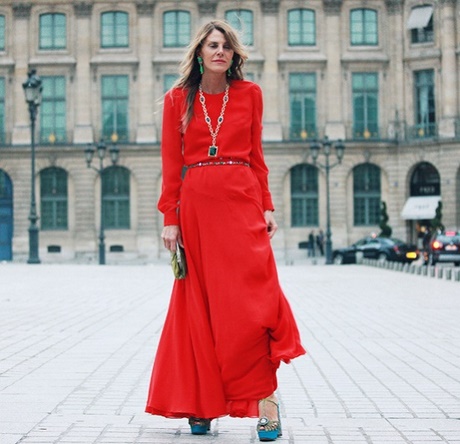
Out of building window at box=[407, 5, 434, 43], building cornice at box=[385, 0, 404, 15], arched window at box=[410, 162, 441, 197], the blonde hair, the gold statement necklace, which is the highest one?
building cornice at box=[385, 0, 404, 15]

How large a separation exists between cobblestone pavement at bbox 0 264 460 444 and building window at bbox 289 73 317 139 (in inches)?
1487

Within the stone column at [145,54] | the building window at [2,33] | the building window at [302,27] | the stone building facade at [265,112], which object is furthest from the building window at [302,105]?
the building window at [2,33]

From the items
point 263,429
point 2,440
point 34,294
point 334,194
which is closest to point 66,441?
point 2,440

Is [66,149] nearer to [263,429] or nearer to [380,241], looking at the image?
[380,241]

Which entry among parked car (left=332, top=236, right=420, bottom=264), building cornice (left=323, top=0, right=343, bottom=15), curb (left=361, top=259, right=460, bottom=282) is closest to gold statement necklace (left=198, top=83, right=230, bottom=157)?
curb (left=361, top=259, right=460, bottom=282)

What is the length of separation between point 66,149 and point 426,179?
17696 mm

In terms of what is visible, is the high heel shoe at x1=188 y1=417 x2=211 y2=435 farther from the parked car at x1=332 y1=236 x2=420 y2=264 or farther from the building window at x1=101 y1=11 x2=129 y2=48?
the building window at x1=101 y1=11 x2=129 y2=48

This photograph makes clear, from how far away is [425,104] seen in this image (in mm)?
55719

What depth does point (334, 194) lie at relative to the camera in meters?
56.0

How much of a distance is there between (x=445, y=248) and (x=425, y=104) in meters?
15.9

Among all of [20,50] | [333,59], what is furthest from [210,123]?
[20,50]

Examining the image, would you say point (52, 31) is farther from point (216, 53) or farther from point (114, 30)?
point (216, 53)

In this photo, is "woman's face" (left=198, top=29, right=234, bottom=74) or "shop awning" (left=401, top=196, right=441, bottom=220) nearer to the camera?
"woman's face" (left=198, top=29, right=234, bottom=74)

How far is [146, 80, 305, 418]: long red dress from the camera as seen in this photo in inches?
243
